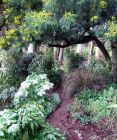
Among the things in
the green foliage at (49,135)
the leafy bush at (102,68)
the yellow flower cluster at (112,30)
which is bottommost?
the green foliage at (49,135)

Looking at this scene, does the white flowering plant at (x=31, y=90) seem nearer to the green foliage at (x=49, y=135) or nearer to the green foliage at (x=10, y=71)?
the green foliage at (x=49, y=135)

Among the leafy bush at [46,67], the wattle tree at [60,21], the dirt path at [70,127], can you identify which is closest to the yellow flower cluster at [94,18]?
the wattle tree at [60,21]

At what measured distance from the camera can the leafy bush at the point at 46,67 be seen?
33.8 feet

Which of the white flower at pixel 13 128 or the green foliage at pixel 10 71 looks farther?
the green foliage at pixel 10 71

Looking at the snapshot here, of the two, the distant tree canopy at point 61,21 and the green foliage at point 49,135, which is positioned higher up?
the distant tree canopy at point 61,21

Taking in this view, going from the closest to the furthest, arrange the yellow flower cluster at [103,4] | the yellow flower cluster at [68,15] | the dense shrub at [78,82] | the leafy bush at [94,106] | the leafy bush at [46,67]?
the leafy bush at [94,106] < the yellow flower cluster at [68,15] < the yellow flower cluster at [103,4] < the dense shrub at [78,82] < the leafy bush at [46,67]

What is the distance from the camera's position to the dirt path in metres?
6.60

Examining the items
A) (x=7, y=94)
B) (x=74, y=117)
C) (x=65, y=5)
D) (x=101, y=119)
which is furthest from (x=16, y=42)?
(x=101, y=119)

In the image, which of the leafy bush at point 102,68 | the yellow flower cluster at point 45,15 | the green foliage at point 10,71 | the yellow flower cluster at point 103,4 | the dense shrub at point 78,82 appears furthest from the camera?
the green foliage at point 10,71

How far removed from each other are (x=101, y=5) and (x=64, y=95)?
10.2ft

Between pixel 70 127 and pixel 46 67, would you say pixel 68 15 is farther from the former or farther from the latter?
pixel 46 67

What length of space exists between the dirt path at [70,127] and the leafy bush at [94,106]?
0.57 feet

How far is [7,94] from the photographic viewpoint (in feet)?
27.1

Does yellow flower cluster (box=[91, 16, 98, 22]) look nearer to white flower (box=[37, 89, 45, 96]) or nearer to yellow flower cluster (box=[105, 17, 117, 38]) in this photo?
yellow flower cluster (box=[105, 17, 117, 38])
